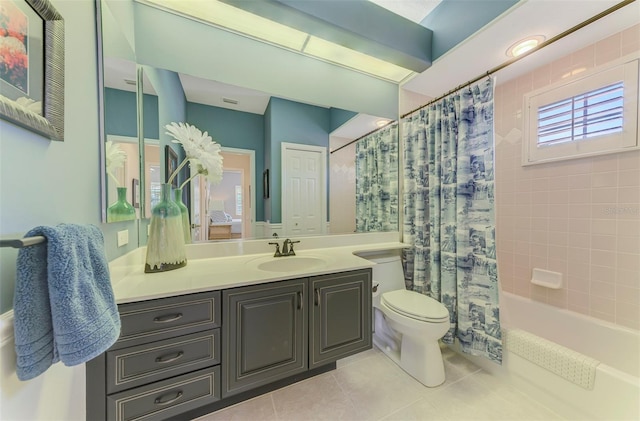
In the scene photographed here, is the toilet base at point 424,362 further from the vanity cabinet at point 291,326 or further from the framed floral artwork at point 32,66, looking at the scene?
the framed floral artwork at point 32,66

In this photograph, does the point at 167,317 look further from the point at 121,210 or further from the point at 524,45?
the point at 524,45

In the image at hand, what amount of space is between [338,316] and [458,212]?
3.85ft

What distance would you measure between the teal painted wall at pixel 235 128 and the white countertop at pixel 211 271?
0.39 meters

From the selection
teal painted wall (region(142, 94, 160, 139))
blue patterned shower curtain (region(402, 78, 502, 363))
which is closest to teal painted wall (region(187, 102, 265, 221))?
teal painted wall (region(142, 94, 160, 139))

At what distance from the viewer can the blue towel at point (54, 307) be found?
1.79 feet

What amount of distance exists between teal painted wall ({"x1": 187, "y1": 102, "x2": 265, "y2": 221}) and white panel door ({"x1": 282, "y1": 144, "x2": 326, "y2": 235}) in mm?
196

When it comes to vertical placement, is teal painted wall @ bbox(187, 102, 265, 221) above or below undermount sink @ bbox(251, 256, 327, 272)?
above

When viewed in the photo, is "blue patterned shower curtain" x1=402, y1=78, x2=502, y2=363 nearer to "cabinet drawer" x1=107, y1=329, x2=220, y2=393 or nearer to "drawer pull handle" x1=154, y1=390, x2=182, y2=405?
"cabinet drawer" x1=107, y1=329, x2=220, y2=393

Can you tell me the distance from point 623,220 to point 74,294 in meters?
2.94

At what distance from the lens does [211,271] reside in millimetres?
1277

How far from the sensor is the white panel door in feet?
6.01

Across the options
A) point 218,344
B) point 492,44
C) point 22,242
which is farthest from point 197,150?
point 492,44

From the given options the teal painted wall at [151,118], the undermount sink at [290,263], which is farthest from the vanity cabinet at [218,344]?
the teal painted wall at [151,118]

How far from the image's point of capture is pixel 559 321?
1826mm
